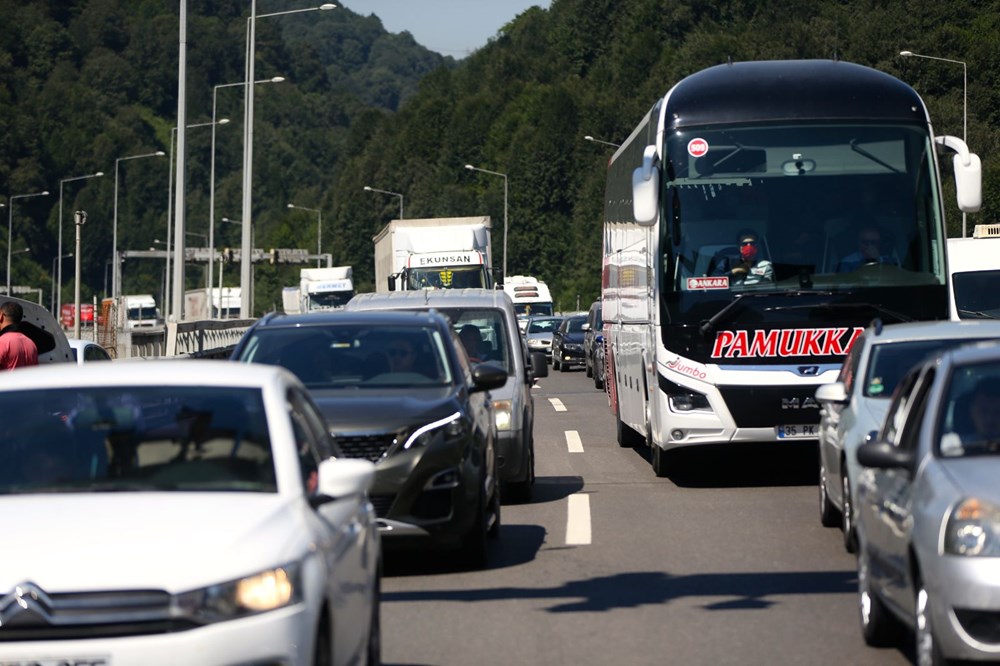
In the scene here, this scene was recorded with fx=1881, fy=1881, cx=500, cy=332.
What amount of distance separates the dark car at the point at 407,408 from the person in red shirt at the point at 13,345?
11.4 feet

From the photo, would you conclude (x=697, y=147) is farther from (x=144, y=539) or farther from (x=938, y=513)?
(x=144, y=539)

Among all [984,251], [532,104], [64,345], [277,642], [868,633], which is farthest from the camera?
[532,104]

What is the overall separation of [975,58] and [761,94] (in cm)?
8661

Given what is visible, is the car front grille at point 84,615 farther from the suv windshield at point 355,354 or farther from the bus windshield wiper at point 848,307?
the bus windshield wiper at point 848,307

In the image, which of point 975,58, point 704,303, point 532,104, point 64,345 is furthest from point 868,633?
point 532,104

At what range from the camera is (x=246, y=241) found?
1866 inches

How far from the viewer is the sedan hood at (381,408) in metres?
10.5

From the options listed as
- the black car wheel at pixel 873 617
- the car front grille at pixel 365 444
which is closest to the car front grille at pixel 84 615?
the black car wheel at pixel 873 617

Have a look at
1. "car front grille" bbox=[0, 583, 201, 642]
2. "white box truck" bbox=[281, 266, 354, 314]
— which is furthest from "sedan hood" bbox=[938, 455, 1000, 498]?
"white box truck" bbox=[281, 266, 354, 314]

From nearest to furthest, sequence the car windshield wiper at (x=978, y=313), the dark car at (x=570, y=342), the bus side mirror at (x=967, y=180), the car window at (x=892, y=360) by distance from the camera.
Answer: the car window at (x=892, y=360), the bus side mirror at (x=967, y=180), the car windshield wiper at (x=978, y=313), the dark car at (x=570, y=342)

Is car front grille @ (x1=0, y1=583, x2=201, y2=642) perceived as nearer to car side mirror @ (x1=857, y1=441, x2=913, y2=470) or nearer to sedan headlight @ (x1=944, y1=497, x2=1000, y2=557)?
sedan headlight @ (x1=944, y1=497, x2=1000, y2=557)

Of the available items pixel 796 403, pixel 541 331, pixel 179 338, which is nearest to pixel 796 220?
pixel 796 403

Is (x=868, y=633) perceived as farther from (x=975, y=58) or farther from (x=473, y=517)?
(x=975, y=58)

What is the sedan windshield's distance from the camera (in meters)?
6.41
